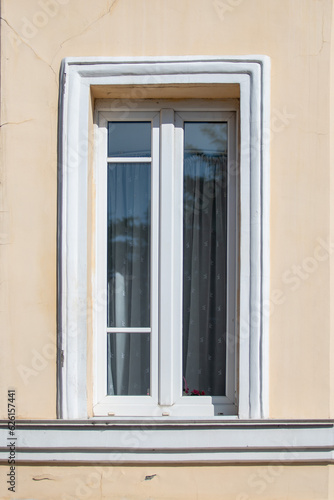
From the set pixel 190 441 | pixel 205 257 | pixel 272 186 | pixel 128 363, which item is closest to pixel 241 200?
pixel 272 186

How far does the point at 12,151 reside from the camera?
3545mm

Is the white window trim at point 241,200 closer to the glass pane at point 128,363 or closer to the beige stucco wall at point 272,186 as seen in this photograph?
the beige stucco wall at point 272,186

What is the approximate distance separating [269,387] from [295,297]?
545mm

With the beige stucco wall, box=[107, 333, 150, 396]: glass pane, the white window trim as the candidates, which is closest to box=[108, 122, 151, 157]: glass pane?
the white window trim

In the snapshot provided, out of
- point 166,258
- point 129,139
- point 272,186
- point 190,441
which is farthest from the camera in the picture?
point 129,139

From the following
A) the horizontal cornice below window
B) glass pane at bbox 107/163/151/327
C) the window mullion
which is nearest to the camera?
the horizontal cornice below window

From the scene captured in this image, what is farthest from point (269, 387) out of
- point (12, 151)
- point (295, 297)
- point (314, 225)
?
point (12, 151)

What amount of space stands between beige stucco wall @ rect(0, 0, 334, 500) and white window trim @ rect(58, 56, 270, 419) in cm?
7

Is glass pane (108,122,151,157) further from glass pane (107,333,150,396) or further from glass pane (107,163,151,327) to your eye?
glass pane (107,333,150,396)

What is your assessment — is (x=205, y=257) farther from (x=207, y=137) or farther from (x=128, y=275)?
(x=207, y=137)

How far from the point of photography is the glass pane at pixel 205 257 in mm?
3729

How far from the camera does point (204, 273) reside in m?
3.75

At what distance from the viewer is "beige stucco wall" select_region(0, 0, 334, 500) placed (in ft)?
11.3

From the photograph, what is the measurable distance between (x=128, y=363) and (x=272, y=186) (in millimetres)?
1404
